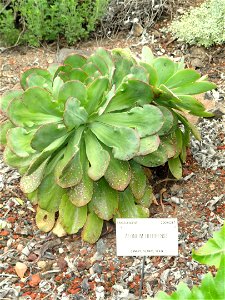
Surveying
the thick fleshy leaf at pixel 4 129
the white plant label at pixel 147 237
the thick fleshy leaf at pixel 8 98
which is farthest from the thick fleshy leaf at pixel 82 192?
the thick fleshy leaf at pixel 8 98

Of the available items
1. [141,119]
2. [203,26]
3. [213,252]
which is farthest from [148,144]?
[203,26]

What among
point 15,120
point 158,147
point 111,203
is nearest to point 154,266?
point 111,203

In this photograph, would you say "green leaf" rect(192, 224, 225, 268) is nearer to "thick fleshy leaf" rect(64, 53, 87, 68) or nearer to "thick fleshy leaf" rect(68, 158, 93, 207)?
"thick fleshy leaf" rect(68, 158, 93, 207)

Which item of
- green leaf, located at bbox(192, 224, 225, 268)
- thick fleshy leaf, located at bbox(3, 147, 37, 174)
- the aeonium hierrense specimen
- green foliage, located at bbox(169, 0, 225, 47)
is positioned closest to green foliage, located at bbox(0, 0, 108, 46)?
green foliage, located at bbox(169, 0, 225, 47)

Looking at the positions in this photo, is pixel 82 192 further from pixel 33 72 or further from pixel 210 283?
pixel 210 283

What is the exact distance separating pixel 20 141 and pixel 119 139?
21.3 inches

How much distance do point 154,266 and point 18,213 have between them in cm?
89

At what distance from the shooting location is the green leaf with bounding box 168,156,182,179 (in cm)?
330

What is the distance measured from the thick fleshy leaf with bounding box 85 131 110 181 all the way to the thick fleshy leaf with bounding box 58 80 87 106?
215mm

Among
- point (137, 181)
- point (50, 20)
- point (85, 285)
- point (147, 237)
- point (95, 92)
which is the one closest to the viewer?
point (147, 237)

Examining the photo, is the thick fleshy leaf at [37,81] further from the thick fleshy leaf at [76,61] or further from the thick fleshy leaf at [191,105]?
the thick fleshy leaf at [191,105]

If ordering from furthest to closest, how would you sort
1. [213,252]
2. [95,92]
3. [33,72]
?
1. [33,72]
2. [95,92]
3. [213,252]

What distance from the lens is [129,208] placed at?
3172 mm

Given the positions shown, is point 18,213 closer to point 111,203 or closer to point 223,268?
point 111,203
